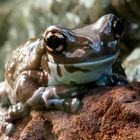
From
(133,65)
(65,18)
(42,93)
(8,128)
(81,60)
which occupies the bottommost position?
(133,65)

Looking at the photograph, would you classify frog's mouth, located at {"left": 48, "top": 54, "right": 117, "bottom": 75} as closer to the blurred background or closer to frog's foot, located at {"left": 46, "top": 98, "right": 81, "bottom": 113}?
frog's foot, located at {"left": 46, "top": 98, "right": 81, "bottom": 113}

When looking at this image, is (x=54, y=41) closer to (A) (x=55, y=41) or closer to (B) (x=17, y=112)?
(A) (x=55, y=41)

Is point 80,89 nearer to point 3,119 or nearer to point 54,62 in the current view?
point 54,62

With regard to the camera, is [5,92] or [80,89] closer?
[80,89]

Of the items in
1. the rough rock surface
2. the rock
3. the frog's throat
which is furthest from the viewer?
the rock

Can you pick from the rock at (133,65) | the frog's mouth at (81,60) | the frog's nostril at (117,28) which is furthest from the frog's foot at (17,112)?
the rock at (133,65)

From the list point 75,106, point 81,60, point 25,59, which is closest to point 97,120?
point 75,106

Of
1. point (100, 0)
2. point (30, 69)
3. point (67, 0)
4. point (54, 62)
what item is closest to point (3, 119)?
point (30, 69)

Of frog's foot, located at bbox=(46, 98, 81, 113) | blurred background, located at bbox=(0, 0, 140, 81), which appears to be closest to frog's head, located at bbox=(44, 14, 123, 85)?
frog's foot, located at bbox=(46, 98, 81, 113)
